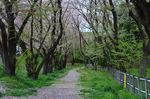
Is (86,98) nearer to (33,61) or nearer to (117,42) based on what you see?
(117,42)

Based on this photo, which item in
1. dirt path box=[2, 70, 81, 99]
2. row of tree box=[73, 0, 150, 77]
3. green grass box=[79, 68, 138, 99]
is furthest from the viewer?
dirt path box=[2, 70, 81, 99]

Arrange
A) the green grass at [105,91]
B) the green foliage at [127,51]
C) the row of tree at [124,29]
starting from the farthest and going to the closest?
the green foliage at [127,51]
the green grass at [105,91]
the row of tree at [124,29]

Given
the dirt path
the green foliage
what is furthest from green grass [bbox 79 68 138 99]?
the green foliage

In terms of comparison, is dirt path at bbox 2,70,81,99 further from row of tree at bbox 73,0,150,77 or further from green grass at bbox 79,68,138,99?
row of tree at bbox 73,0,150,77

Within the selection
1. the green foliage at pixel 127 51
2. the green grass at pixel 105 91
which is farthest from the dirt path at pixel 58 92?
the green foliage at pixel 127 51

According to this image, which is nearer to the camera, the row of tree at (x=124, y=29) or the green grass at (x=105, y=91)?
the row of tree at (x=124, y=29)

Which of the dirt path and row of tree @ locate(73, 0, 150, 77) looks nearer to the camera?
row of tree @ locate(73, 0, 150, 77)

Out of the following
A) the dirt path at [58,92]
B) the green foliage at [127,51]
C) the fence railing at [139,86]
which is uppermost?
the green foliage at [127,51]

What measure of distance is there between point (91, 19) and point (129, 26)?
19.6ft

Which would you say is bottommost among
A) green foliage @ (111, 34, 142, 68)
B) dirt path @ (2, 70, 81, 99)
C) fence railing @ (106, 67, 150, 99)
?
dirt path @ (2, 70, 81, 99)

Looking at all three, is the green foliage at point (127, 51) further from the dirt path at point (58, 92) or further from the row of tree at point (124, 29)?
the dirt path at point (58, 92)

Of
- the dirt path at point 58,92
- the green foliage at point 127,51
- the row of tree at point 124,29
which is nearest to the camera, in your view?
the row of tree at point 124,29

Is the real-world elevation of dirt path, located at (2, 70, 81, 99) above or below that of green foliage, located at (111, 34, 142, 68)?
below

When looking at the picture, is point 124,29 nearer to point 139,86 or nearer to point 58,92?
point 58,92
